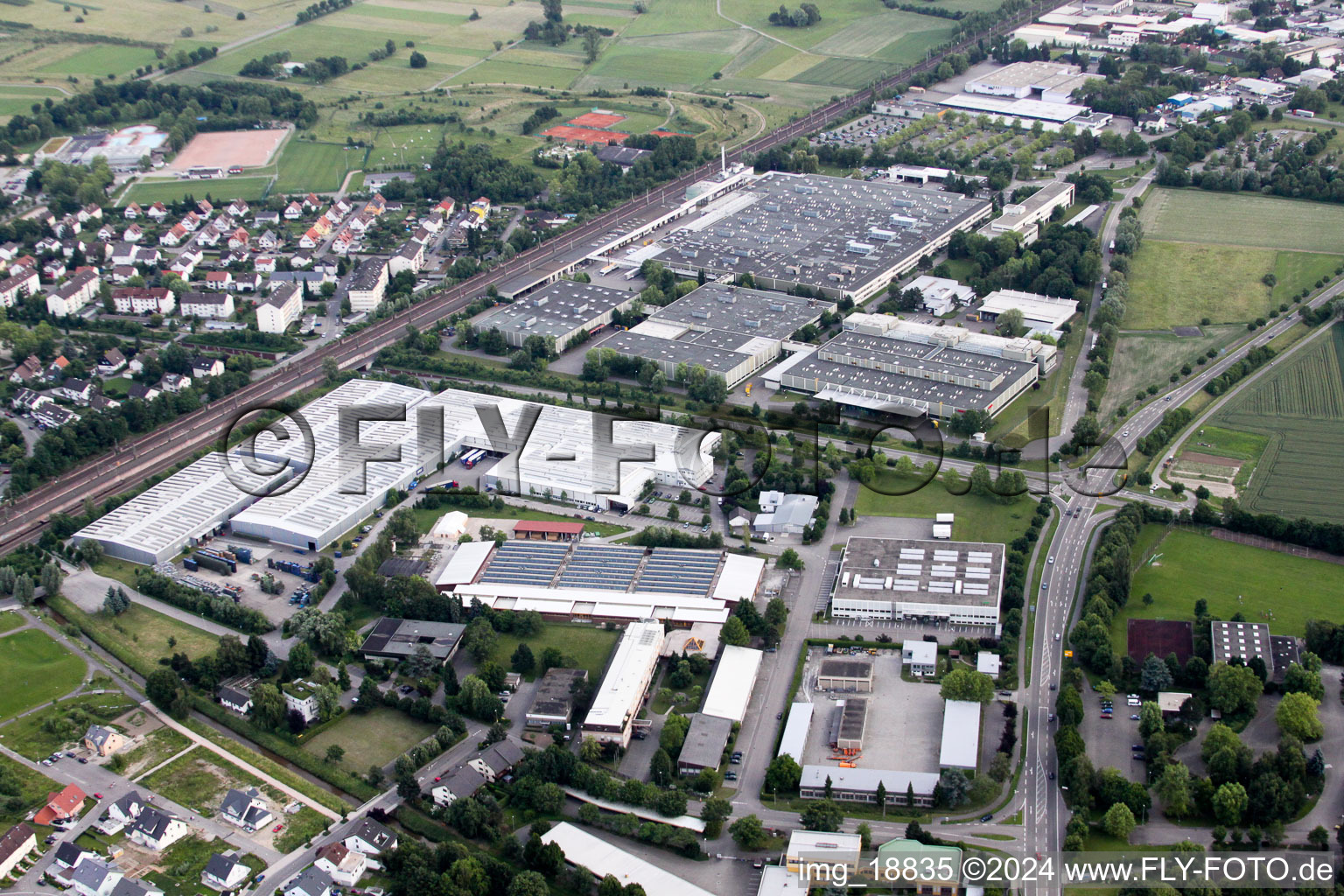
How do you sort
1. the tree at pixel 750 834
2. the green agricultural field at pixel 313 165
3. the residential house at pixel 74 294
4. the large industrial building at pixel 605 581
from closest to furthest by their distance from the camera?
the tree at pixel 750 834 → the large industrial building at pixel 605 581 → the residential house at pixel 74 294 → the green agricultural field at pixel 313 165

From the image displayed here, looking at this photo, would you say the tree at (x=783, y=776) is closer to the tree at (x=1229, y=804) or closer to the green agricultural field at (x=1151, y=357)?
the tree at (x=1229, y=804)

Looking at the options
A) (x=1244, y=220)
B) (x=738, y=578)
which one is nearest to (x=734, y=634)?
(x=738, y=578)

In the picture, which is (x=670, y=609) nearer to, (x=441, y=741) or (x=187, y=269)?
(x=441, y=741)

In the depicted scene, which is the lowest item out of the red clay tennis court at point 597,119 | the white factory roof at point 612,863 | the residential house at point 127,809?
the white factory roof at point 612,863

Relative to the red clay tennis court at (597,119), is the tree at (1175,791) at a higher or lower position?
lower

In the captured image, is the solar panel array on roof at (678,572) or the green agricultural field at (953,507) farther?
the green agricultural field at (953,507)

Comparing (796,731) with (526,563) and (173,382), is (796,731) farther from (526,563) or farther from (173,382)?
(173,382)

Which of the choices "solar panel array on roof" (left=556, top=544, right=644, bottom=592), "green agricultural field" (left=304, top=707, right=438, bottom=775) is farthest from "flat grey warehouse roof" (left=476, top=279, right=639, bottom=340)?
"green agricultural field" (left=304, top=707, right=438, bottom=775)

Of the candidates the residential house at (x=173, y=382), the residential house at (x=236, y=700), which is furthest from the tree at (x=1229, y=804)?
the residential house at (x=173, y=382)

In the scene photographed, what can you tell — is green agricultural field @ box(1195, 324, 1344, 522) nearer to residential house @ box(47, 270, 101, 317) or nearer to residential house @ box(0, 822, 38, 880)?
residential house @ box(0, 822, 38, 880)
